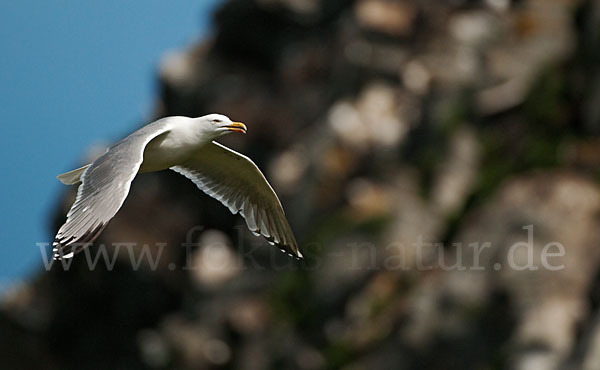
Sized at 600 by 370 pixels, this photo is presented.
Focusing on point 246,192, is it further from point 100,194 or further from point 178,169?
point 100,194

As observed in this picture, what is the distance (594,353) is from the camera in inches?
447

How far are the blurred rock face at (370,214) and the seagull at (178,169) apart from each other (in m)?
4.89

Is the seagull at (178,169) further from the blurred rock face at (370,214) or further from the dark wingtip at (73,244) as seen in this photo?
the blurred rock face at (370,214)

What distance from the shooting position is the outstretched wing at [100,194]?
612 centimetres

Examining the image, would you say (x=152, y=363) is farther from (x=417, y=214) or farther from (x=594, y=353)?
(x=594, y=353)

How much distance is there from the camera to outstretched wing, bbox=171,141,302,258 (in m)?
8.61

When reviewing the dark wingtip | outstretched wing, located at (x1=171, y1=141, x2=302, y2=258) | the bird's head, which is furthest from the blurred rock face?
the dark wingtip

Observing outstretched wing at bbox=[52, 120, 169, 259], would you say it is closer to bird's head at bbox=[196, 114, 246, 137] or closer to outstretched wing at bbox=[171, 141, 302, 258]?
bird's head at bbox=[196, 114, 246, 137]

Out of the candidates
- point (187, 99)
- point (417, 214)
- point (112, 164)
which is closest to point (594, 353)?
point (417, 214)

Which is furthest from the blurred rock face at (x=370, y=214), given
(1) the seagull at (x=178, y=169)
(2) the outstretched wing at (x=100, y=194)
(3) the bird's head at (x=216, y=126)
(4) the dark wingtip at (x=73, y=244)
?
(4) the dark wingtip at (x=73, y=244)

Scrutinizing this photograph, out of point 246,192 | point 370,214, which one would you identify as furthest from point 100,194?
point 370,214

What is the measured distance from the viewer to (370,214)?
16.9 meters

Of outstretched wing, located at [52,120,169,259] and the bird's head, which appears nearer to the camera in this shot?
outstretched wing, located at [52,120,169,259]

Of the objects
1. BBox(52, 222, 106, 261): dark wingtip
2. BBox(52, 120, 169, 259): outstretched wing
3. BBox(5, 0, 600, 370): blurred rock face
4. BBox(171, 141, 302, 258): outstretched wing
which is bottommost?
→ BBox(5, 0, 600, 370): blurred rock face
